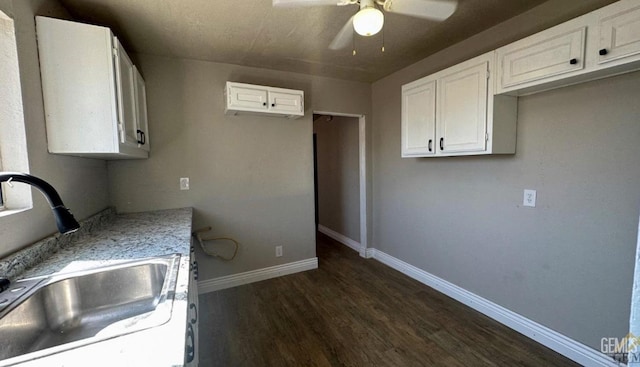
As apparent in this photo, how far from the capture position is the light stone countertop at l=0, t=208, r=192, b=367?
0.64 metres

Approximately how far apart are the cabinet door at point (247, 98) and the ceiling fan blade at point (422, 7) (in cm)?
149

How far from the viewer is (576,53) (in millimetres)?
1494

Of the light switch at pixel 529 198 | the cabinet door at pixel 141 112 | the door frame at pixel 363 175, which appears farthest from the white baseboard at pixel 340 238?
the cabinet door at pixel 141 112

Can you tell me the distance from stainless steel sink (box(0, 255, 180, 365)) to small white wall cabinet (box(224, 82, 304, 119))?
5.57 feet

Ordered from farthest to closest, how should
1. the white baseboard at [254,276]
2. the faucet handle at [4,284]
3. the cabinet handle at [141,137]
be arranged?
the white baseboard at [254,276] → the cabinet handle at [141,137] → the faucet handle at [4,284]

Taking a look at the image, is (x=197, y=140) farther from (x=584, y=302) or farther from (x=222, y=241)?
(x=584, y=302)

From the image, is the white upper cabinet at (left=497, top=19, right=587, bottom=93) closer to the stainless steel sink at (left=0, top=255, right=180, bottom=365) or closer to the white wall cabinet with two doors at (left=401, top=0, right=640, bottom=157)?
the white wall cabinet with two doors at (left=401, top=0, right=640, bottom=157)

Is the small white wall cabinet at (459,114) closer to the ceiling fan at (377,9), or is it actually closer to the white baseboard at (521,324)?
the ceiling fan at (377,9)

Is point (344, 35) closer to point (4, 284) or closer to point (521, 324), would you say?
point (4, 284)

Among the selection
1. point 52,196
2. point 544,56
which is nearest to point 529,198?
point 544,56

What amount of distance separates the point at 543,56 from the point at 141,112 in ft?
9.64

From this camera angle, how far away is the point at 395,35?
7.26 feet

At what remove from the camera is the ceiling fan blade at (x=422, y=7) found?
4.59 feet

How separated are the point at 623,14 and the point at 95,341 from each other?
8.38ft
